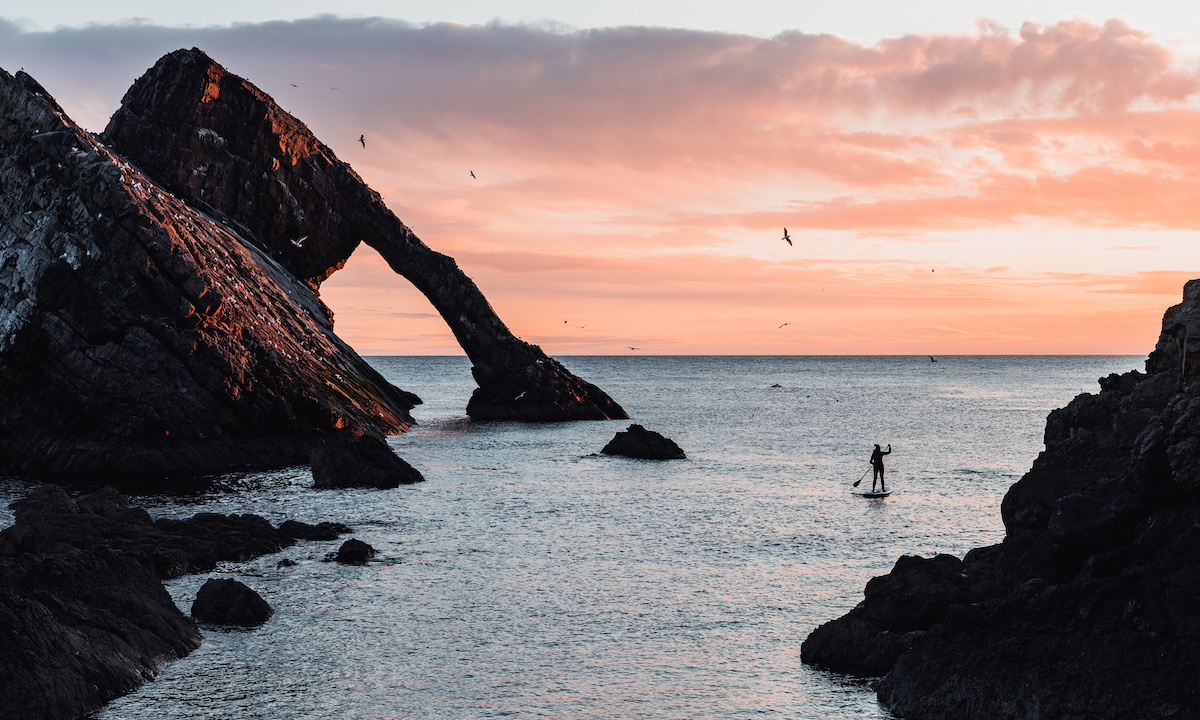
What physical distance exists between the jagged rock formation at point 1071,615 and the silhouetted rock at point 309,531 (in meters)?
19.0

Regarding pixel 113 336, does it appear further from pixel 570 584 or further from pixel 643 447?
pixel 570 584

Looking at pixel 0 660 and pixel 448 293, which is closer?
pixel 0 660

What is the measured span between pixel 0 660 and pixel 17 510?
1794 cm

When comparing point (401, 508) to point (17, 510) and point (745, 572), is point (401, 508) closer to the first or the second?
point (17, 510)

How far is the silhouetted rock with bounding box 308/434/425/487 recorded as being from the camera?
44562mm

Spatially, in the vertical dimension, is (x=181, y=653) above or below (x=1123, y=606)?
below

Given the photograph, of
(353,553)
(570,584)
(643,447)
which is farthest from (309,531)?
(643,447)

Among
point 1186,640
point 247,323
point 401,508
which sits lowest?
point 401,508

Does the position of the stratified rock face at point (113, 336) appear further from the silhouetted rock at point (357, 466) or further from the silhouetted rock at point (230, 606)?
the silhouetted rock at point (230, 606)

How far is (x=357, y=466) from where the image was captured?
148 ft

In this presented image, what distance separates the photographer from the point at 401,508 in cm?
3878

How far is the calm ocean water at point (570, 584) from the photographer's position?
1731 centimetres

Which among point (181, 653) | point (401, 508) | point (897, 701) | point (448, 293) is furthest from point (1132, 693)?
point (448, 293)

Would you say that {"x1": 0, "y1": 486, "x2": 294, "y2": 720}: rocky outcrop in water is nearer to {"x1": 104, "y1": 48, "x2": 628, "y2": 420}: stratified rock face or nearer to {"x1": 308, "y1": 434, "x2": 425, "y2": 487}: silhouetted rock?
{"x1": 308, "y1": 434, "x2": 425, "y2": 487}: silhouetted rock
